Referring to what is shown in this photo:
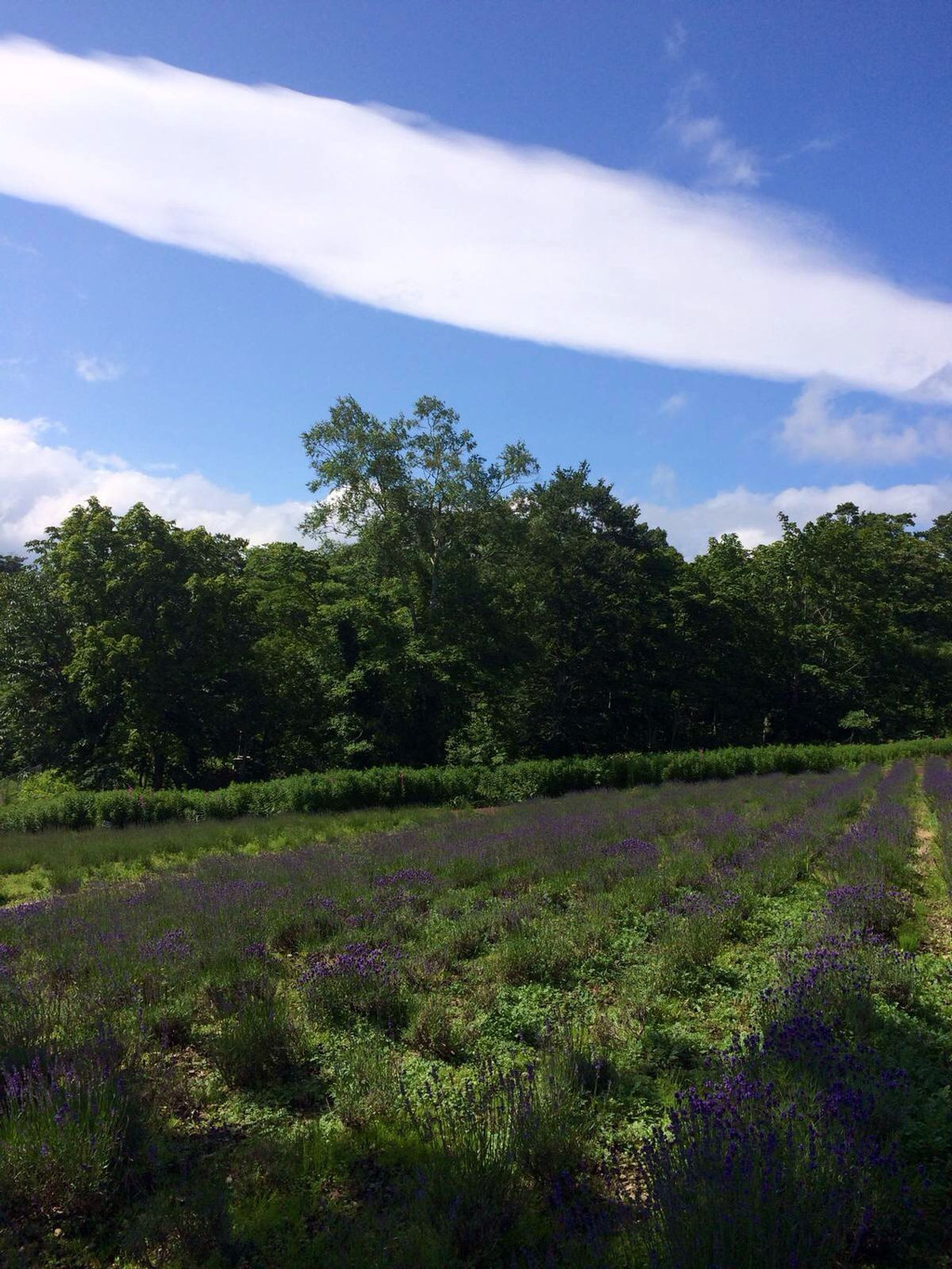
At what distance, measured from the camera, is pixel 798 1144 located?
291 centimetres

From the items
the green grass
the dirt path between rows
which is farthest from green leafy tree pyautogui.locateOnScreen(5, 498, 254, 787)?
the dirt path between rows

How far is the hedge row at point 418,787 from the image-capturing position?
2006 centimetres

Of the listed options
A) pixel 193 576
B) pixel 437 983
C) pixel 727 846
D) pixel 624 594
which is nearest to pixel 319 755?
pixel 193 576

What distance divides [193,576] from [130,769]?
8128 mm

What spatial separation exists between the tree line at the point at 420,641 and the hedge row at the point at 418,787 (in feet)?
10.5

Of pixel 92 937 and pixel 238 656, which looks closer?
pixel 92 937

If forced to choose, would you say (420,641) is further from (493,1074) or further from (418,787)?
(493,1074)

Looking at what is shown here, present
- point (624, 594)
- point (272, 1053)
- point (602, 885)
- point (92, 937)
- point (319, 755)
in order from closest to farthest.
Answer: point (272, 1053), point (92, 937), point (602, 885), point (319, 755), point (624, 594)

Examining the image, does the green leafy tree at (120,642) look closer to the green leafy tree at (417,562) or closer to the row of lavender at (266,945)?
the green leafy tree at (417,562)

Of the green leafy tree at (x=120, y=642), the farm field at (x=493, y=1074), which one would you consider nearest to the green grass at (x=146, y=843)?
the farm field at (x=493, y=1074)

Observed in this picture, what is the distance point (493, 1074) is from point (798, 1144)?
1579mm

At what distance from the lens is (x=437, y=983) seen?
571cm

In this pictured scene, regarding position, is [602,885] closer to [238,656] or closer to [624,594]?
[238,656]

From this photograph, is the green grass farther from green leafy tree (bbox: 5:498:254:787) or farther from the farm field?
green leafy tree (bbox: 5:498:254:787)
